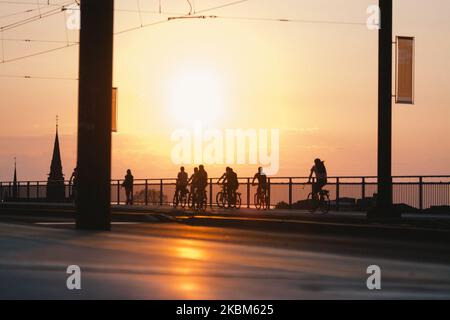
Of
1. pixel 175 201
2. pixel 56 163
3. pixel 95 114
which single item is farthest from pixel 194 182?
pixel 56 163

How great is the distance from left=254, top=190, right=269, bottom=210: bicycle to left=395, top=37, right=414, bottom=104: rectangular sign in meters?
17.6

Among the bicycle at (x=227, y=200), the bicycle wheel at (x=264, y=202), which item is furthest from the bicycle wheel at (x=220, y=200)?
the bicycle wheel at (x=264, y=202)

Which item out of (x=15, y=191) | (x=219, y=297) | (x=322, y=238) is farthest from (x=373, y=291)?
(x=15, y=191)

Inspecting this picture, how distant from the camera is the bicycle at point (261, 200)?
46.9 meters

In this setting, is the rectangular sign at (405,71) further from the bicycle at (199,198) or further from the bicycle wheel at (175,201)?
the bicycle wheel at (175,201)

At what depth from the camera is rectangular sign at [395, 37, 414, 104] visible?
96.2ft

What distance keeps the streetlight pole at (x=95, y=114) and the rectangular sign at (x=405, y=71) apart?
9.57 m

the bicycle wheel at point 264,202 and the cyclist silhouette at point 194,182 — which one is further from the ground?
the cyclist silhouette at point 194,182

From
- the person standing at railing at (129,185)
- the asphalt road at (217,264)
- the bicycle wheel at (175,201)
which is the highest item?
the person standing at railing at (129,185)

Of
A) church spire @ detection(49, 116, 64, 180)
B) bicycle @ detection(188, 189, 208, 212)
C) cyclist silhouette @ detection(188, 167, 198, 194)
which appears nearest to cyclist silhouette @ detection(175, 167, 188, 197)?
cyclist silhouette @ detection(188, 167, 198, 194)

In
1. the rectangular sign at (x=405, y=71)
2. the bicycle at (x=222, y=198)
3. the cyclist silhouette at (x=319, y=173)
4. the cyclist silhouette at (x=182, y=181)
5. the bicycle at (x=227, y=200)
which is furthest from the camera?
the cyclist silhouette at (x=182, y=181)
